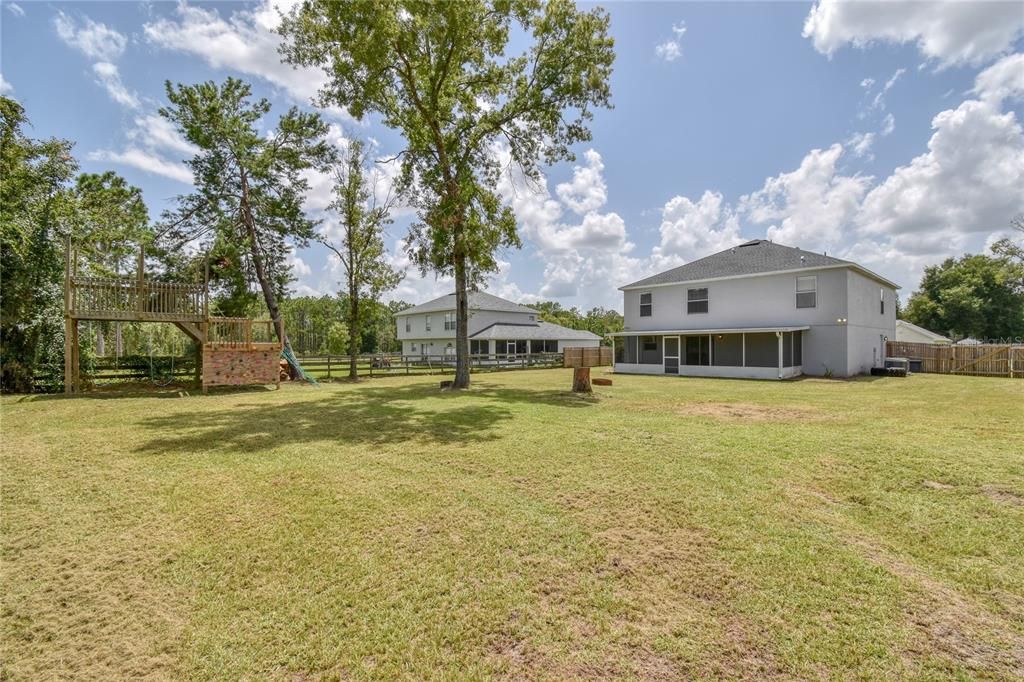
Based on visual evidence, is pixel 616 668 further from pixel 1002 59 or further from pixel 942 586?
pixel 1002 59

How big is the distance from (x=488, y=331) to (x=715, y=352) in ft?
60.0

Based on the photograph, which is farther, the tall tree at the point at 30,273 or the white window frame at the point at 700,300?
the white window frame at the point at 700,300

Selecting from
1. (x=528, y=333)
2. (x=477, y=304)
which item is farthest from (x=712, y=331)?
(x=477, y=304)

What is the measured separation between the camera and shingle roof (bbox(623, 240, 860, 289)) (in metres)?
20.3

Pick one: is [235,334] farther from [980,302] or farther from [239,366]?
[980,302]

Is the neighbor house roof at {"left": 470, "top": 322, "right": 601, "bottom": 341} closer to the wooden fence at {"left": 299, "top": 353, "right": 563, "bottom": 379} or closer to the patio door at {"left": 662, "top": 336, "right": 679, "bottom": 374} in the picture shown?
the wooden fence at {"left": 299, "top": 353, "right": 563, "bottom": 379}

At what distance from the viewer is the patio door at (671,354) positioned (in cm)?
2289

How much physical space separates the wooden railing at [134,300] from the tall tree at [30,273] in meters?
1.11

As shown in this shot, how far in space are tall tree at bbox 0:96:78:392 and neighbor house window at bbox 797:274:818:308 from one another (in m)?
27.6

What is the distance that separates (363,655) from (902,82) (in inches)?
809

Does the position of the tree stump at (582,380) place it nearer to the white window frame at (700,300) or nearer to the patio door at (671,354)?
the patio door at (671,354)

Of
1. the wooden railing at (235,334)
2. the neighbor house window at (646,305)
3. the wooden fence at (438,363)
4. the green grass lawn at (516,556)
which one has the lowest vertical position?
the green grass lawn at (516,556)

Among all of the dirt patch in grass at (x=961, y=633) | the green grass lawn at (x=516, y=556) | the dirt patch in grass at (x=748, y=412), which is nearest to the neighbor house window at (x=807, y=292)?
the dirt patch in grass at (x=748, y=412)

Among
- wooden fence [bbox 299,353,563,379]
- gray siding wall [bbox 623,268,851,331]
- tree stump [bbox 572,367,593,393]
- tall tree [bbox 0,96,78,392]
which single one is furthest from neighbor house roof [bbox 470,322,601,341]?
tall tree [bbox 0,96,78,392]
